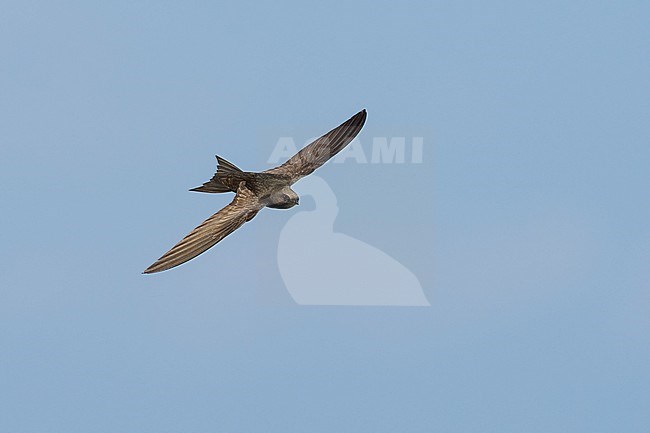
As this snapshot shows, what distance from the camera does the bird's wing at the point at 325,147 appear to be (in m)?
25.4

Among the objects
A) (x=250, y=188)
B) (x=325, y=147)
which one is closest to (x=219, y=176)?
(x=250, y=188)

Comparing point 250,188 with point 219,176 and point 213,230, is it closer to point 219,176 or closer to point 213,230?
point 219,176

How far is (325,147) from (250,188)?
3.18 m

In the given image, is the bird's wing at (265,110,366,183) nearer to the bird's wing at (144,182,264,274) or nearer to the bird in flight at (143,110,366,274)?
the bird in flight at (143,110,366,274)

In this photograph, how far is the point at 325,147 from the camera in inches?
1024

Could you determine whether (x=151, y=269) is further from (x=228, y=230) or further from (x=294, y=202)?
(x=294, y=202)

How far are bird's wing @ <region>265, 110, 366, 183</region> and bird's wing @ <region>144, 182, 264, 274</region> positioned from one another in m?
2.39

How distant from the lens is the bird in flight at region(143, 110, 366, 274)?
21.1 meters

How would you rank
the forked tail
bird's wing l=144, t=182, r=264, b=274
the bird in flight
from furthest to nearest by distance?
the forked tail
the bird in flight
bird's wing l=144, t=182, r=264, b=274

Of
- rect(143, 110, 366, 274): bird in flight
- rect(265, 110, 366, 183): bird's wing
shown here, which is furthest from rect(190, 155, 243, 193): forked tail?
rect(265, 110, 366, 183): bird's wing

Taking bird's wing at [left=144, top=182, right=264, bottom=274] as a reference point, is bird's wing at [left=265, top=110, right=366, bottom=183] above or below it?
above

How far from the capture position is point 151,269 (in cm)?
1991

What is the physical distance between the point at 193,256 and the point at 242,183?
283 cm

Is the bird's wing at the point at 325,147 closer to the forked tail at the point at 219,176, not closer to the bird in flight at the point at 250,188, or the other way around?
the bird in flight at the point at 250,188
